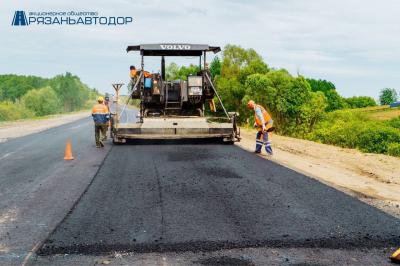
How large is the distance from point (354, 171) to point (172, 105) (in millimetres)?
7331

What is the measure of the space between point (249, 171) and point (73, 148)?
25.4 feet

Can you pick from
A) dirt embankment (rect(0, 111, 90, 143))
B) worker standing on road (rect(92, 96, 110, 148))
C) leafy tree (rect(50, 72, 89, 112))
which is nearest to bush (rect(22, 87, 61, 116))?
leafy tree (rect(50, 72, 89, 112))

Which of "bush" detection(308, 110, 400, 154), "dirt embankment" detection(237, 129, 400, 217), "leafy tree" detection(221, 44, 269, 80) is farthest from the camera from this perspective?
"leafy tree" detection(221, 44, 269, 80)

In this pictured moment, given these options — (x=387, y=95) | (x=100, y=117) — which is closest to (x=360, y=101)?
(x=387, y=95)

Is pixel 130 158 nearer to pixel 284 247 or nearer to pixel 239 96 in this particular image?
pixel 284 247

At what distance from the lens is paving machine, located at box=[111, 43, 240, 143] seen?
15625 mm

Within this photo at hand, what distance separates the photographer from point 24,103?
394 feet

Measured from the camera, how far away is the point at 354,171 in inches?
469

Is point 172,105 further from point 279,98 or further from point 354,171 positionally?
point 279,98

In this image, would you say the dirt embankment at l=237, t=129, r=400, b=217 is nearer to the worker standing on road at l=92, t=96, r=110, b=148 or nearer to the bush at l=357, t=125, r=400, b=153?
the worker standing on road at l=92, t=96, r=110, b=148

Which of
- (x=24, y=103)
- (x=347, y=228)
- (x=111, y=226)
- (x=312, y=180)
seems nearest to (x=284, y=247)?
(x=347, y=228)

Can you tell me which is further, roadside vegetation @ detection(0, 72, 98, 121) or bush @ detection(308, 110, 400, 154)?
roadside vegetation @ detection(0, 72, 98, 121)

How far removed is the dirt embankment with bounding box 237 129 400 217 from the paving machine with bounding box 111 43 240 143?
8.98ft

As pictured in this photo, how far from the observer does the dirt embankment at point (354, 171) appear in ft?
27.7
